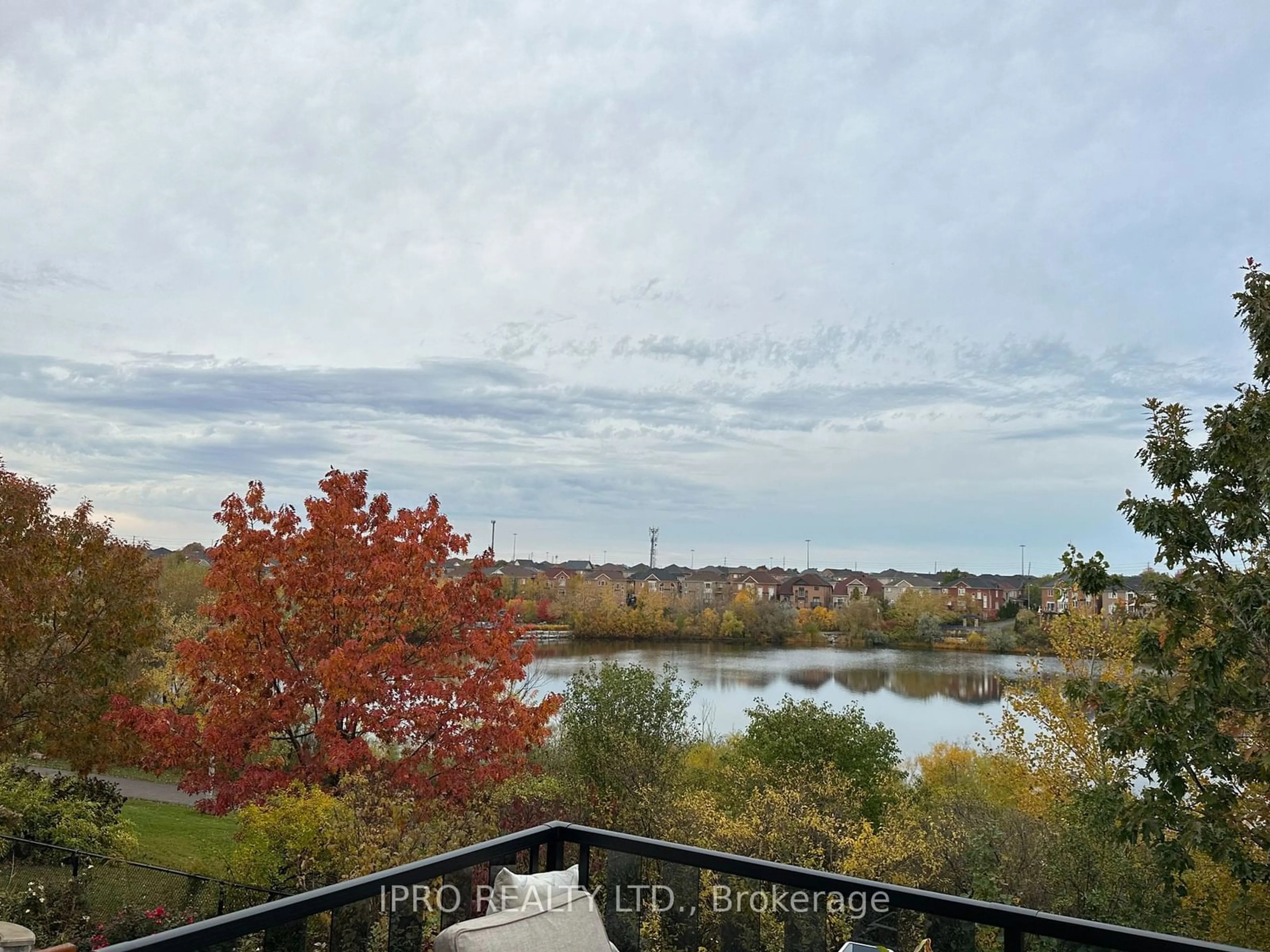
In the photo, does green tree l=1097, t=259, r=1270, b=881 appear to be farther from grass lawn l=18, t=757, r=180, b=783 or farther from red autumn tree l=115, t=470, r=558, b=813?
grass lawn l=18, t=757, r=180, b=783

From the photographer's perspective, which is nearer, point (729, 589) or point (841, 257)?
point (841, 257)

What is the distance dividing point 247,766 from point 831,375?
764 inches

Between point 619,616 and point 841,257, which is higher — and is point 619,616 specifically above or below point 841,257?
below

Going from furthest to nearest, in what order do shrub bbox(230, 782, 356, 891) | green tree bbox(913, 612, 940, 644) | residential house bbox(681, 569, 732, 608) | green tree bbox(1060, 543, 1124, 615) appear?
residential house bbox(681, 569, 732, 608) < green tree bbox(913, 612, 940, 644) < green tree bbox(1060, 543, 1124, 615) < shrub bbox(230, 782, 356, 891)

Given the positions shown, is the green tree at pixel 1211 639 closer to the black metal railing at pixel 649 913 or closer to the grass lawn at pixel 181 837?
the black metal railing at pixel 649 913

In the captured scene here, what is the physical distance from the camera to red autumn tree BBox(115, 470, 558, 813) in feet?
27.2

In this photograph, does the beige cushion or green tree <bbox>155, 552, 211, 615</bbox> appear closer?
the beige cushion

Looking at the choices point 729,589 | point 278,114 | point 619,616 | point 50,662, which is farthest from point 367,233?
point 729,589

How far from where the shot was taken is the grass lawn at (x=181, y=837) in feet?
35.6

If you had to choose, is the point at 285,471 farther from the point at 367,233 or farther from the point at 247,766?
the point at 247,766

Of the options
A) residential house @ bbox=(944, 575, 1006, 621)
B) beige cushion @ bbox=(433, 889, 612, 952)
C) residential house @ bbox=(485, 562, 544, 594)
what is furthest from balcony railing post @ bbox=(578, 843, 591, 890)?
residential house @ bbox=(944, 575, 1006, 621)

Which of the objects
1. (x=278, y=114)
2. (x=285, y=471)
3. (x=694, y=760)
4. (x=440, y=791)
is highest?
(x=278, y=114)

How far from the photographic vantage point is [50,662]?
916 centimetres

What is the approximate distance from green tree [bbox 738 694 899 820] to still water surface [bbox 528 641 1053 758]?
2185 mm
